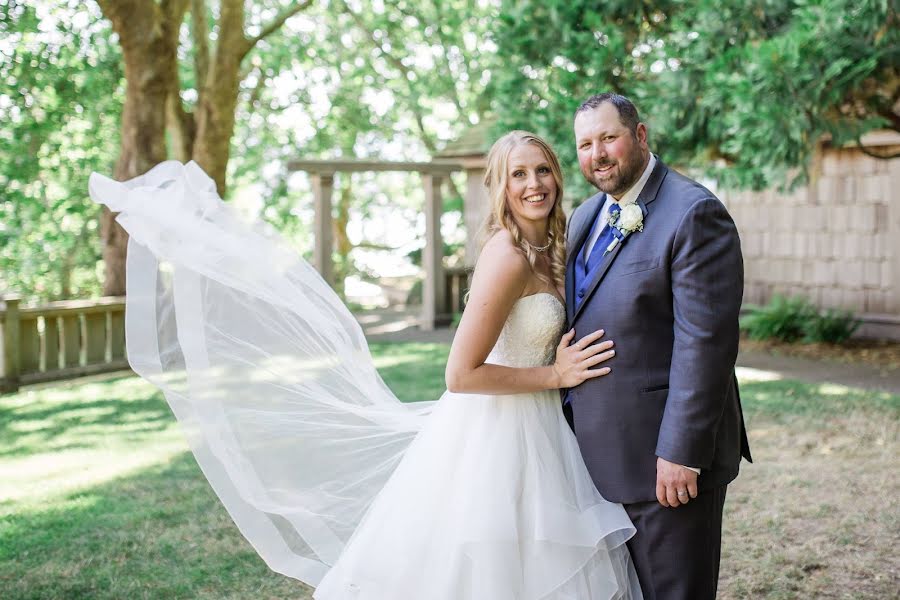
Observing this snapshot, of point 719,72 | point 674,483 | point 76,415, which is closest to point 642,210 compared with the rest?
point 674,483

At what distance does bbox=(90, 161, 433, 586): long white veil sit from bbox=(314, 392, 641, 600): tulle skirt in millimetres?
430

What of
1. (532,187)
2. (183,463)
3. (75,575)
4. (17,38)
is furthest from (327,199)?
(532,187)

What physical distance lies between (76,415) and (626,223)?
7264mm

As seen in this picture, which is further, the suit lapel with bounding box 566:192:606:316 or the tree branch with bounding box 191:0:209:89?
the tree branch with bounding box 191:0:209:89

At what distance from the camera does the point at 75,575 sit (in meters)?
4.57

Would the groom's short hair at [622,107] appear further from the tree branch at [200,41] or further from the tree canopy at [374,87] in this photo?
the tree branch at [200,41]

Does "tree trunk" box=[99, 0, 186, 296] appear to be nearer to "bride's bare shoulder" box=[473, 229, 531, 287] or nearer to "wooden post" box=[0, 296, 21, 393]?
"wooden post" box=[0, 296, 21, 393]

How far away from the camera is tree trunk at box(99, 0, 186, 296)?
11430 mm

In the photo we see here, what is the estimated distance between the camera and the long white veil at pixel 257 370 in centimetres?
335

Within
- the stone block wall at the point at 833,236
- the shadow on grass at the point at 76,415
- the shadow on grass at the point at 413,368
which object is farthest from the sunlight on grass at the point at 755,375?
the shadow on grass at the point at 76,415

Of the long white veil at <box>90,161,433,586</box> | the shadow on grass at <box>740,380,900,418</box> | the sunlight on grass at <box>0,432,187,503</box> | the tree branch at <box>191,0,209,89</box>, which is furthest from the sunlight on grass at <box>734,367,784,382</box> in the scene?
the tree branch at <box>191,0,209,89</box>

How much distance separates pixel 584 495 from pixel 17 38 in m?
15.3

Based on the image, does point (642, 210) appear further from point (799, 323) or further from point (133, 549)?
point (799, 323)

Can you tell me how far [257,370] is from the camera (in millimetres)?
3635
